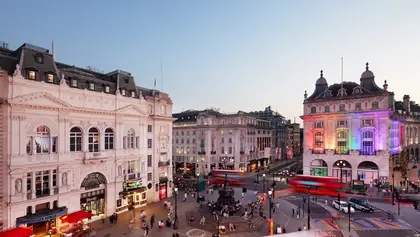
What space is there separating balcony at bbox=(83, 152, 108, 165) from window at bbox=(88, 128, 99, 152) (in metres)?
0.79

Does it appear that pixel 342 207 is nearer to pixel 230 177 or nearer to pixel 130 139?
pixel 230 177

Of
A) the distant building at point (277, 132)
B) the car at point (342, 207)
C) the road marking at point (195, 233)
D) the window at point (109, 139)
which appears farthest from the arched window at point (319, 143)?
the window at point (109, 139)

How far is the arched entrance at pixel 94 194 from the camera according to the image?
3167 centimetres

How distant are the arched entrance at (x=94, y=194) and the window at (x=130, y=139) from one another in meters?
5.63

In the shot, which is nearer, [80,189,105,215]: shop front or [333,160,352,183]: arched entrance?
[80,189,105,215]: shop front

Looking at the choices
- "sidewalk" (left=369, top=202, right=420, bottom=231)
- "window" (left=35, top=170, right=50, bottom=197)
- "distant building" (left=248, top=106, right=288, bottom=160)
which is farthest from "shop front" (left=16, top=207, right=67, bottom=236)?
"distant building" (left=248, top=106, right=288, bottom=160)

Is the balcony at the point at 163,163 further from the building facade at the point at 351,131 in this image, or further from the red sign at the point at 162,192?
the building facade at the point at 351,131

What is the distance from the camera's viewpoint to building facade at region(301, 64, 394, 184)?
5284 cm

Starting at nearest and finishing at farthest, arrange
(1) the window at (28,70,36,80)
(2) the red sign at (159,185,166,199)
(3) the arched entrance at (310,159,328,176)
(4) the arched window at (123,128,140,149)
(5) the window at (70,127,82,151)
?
(1) the window at (28,70,36,80), (5) the window at (70,127,82,151), (4) the arched window at (123,128,140,149), (2) the red sign at (159,185,166,199), (3) the arched entrance at (310,159,328,176)

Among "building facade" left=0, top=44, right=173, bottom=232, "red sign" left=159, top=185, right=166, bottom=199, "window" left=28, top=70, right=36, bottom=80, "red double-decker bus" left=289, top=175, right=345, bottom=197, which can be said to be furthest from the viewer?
"red sign" left=159, top=185, right=166, bottom=199

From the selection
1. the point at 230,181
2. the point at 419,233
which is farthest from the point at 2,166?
the point at 419,233

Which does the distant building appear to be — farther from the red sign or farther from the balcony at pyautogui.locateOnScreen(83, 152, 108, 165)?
the balcony at pyautogui.locateOnScreen(83, 152, 108, 165)

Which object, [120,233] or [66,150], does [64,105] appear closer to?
[66,150]

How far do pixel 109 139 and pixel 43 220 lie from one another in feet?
41.0
